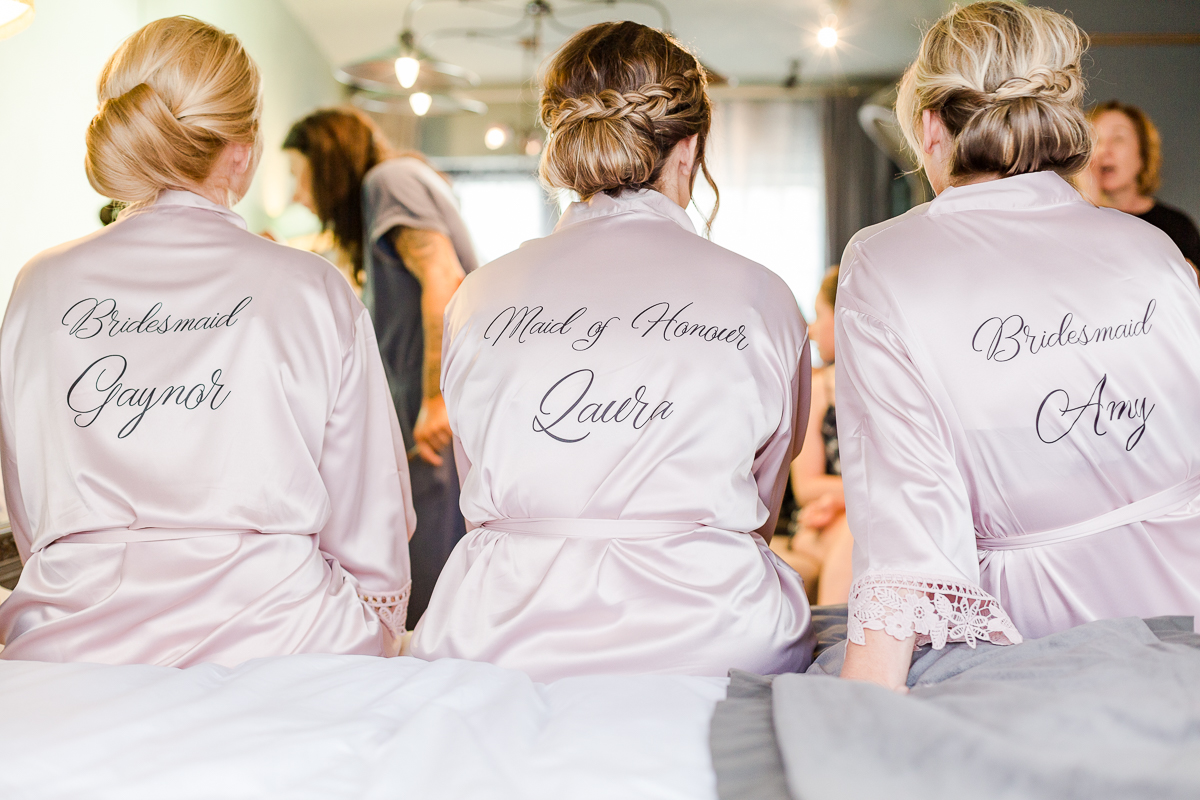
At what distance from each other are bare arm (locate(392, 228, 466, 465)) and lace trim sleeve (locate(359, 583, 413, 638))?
1.30 metres

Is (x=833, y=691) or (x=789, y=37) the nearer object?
(x=833, y=691)

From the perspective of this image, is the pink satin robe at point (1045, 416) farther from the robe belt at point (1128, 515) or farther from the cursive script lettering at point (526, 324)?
the cursive script lettering at point (526, 324)

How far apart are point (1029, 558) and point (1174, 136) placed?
8.92 ft

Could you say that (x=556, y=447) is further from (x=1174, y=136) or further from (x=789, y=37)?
(x=789, y=37)

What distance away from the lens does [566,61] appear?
1.31m

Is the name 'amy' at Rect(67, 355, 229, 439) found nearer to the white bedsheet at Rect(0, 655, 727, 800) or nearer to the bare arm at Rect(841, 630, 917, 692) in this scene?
the white bedsheet at Rect(0, 655, 727, 800)

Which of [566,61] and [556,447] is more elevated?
[566,61]

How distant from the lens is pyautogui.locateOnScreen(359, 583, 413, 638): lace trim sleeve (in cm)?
132

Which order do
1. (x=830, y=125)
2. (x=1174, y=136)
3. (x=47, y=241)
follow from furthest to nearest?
(x=830, y=125) < (x=1174, y=136) < (x=47, y=241)

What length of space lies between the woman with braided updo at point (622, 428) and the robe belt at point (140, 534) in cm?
30

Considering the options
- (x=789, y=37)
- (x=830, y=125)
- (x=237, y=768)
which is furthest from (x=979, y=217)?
(x=830, y=125)

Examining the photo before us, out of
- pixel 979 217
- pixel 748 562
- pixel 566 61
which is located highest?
pixel 566 61

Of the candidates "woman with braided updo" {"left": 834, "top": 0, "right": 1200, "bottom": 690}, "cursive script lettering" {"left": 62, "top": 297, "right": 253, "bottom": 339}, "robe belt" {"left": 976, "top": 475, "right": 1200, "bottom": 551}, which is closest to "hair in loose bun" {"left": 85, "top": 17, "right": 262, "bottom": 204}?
"cursive script lettering" {"left": 62, "top": 297, "right": 253, "bottom": 339}

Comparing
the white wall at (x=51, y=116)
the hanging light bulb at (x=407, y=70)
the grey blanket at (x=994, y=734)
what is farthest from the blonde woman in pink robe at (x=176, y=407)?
the hanging light bulb at (x=407, y=70)
